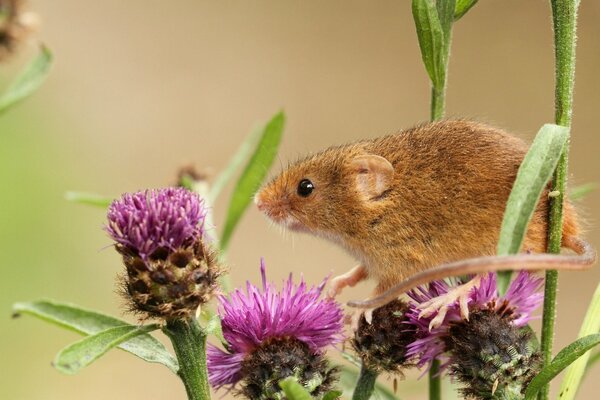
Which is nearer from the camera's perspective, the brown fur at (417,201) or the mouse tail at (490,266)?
the mouse tail at (490,266)

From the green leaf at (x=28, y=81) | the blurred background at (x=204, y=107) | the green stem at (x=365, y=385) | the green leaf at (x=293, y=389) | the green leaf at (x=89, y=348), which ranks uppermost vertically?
the green leaf at (x=28, y=81)

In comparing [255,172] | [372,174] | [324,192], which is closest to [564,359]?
[372,174]

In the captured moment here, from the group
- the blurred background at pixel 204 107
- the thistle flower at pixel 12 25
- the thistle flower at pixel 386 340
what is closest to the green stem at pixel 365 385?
the thistle flower at pixel 386 340

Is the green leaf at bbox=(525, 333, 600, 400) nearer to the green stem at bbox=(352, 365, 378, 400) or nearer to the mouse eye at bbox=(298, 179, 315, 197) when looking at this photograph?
the green stem at bbox=(352, 365, 378, 400)

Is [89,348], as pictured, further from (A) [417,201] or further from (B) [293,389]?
(A) [417,201]

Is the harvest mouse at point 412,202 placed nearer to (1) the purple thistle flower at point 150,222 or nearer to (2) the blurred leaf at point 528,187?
(2) the blurred leaf at point 528,187

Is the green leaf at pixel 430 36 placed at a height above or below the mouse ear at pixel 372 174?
above
